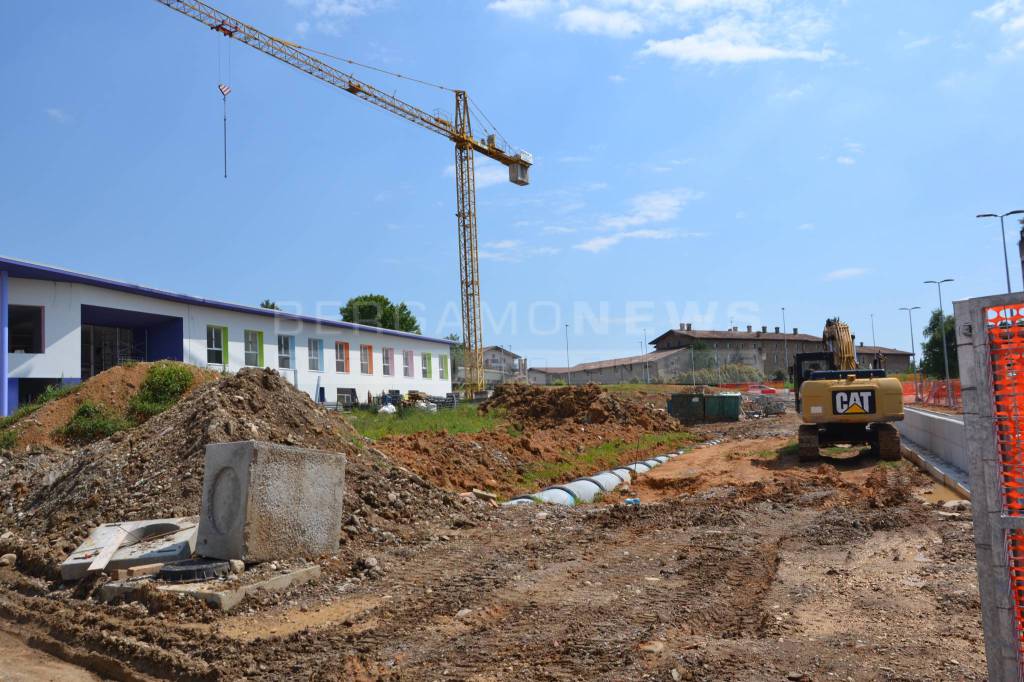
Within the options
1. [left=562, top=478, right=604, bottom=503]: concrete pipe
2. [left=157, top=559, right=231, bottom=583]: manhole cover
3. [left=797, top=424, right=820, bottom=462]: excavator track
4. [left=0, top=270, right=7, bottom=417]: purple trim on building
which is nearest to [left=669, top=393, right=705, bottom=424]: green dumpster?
[left=797, top=424, right=820, bottom=462]: excavator track

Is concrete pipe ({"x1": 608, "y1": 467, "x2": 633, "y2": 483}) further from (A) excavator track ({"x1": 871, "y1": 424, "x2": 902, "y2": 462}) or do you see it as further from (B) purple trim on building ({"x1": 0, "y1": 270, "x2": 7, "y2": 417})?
(B) purple trim on building ({"x1": 0, "y1": 270, "x2": 7, "y2": 417})

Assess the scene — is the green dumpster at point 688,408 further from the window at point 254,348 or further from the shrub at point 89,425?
the shrub at point 89,425

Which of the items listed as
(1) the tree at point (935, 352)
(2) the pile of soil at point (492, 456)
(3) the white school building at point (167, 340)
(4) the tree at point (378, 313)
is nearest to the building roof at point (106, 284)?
(3) the white school building at point (167, 340)

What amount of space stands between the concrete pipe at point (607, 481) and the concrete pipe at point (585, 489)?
0.14 meters

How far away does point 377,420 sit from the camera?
77.2ft

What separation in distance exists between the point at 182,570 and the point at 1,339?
A: 18150 millimetres

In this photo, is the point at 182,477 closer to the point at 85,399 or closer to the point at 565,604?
the point at 565,604

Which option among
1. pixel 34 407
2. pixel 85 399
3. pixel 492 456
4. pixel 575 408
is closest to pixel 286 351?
pixel 575 408

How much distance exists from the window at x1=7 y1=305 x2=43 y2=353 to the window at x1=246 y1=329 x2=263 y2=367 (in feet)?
25.3

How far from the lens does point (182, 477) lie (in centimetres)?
1032

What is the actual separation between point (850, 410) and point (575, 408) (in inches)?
525

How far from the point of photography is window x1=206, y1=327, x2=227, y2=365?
2930 cm

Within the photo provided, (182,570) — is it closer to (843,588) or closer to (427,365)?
(843,588)

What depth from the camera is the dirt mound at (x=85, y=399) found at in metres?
17.0
